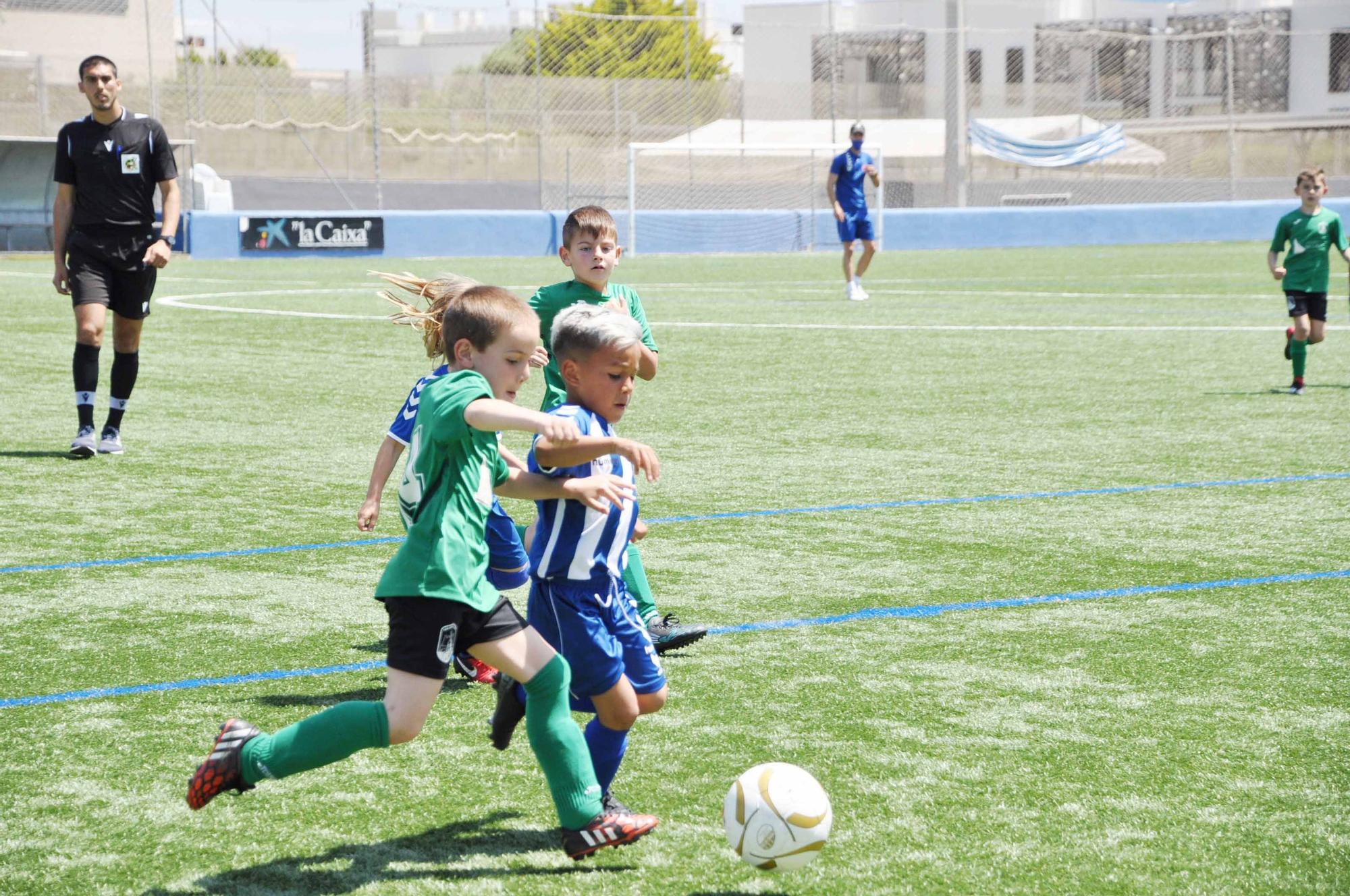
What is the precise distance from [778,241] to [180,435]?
2441cm

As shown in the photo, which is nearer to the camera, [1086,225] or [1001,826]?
[1001,826]

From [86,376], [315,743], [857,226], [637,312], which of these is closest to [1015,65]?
[857,226]

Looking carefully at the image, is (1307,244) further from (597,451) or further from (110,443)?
(597,451)

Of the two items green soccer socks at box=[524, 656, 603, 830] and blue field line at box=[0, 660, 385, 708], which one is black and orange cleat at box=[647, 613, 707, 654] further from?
green soccer socks at box=[524, 656, 603, 830]

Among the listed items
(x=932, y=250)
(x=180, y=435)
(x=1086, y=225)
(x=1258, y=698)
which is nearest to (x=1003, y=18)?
(x=1086, y=225)

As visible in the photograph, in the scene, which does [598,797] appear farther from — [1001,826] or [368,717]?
[1001,826]

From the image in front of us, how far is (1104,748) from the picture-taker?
4102 mm

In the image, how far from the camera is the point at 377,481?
4445mm

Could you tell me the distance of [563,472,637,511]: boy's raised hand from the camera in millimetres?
3326

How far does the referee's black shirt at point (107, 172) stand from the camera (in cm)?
877

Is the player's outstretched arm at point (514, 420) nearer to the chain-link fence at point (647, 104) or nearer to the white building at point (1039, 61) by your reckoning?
the chain-link fence at point (647, 104)

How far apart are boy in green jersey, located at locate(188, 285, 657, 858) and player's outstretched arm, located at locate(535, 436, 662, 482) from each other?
0.14 feet

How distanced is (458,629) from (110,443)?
6.15 meters

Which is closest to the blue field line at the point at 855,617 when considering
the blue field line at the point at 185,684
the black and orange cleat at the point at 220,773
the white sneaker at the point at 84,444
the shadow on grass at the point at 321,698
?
the blue field line at the point at 185,684
